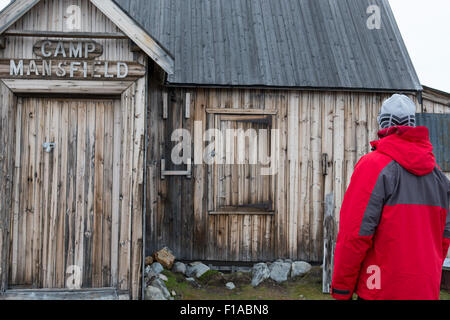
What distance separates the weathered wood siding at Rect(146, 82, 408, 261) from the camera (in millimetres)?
8250

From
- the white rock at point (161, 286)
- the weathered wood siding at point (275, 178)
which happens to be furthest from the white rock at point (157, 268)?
the white rock at point (161, 286)

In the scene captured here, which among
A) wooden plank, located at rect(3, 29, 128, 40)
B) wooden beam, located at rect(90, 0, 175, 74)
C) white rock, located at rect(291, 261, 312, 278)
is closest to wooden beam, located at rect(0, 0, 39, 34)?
wooden plank, located at rect(3, 29, 128, 40)

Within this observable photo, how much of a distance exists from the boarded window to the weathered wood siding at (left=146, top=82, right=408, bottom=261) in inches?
6.5

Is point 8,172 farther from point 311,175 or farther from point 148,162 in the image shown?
point 311,175

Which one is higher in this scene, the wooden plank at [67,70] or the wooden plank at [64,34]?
the wooden plank at [64,34]

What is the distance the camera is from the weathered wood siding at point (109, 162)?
18.8 feet

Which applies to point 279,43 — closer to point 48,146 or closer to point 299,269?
point 299,269

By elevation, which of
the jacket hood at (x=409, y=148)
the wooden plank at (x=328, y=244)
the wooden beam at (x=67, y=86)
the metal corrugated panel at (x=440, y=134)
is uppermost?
the wooden beam at (x=67, y=86)

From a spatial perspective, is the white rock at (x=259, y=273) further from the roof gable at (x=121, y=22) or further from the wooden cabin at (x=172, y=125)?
the roof gable at (x=121, y=22)

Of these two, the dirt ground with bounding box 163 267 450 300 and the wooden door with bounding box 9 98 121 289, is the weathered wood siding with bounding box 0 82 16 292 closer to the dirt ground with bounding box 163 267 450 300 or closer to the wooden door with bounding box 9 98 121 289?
the wooden door with bounding box 9 98 121 289

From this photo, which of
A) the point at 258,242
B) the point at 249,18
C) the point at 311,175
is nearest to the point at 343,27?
the point at 249,18

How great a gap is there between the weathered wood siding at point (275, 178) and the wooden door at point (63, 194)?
225 centimetres

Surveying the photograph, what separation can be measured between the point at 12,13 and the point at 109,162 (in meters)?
2.32

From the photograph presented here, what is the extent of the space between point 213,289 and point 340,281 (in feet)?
16.5
